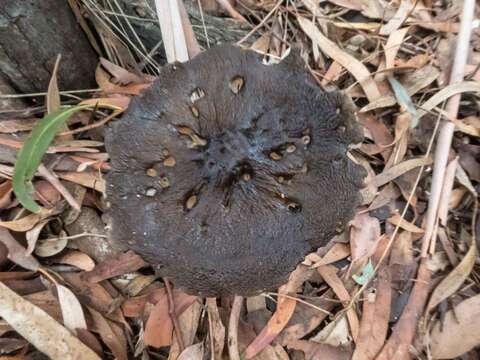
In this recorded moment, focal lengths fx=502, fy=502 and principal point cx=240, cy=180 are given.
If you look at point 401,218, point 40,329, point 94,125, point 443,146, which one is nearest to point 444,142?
point 443,146

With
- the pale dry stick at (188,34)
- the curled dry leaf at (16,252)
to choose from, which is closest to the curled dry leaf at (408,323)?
the pale dry stick at (188,34)

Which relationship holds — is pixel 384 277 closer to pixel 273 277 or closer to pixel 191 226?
pixel 273 277

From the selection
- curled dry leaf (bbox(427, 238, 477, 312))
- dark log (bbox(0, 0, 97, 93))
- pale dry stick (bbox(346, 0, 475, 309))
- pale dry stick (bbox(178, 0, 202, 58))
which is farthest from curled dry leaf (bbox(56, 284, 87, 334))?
curled dry leaf (bbox(427, 238, 477, 312))

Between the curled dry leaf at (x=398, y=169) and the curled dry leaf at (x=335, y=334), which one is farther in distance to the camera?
the curled dry leaf at (x=398, y=169)

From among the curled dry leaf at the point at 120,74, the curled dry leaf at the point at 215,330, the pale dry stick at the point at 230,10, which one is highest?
the pale dry stick at the point at 230,10

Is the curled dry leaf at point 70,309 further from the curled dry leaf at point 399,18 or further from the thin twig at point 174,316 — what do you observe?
the curled dry leaf at point 399,18

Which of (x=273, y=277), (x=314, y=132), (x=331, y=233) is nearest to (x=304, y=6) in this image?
(x=314, y=132)
